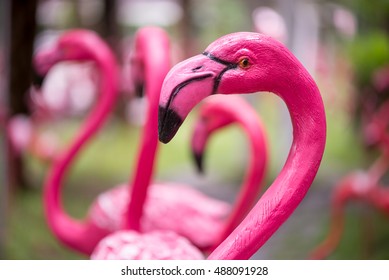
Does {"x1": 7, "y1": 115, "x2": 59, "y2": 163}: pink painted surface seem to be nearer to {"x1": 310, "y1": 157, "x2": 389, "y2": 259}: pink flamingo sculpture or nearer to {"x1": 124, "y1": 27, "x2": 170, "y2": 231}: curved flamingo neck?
{"x1": 310, "y1": 157, "x2": 389, "y2": 259}: pink flamingo sculpture

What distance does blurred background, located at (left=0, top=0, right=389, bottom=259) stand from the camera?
218cm

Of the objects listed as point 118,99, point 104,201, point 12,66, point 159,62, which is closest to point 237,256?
point 159,62

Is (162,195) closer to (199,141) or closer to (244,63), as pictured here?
(199,141)

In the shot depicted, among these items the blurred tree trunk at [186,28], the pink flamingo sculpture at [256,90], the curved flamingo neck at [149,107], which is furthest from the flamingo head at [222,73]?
the blurred tree trunk at [186,28]

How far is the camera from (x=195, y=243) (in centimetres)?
124

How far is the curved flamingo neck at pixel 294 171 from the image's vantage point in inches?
29.2

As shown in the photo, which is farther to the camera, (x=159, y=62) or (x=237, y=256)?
(x=159, y=62)

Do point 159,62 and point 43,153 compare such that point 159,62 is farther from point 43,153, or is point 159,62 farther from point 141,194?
point 43,153

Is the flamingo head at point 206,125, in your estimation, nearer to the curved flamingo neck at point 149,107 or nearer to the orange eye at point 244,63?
the curved flamingo neck at point 149,107

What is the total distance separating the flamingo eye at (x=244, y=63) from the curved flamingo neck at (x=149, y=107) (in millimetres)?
238

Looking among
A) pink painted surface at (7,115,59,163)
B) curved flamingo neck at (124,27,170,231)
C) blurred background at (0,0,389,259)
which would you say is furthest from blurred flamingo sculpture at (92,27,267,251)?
pink painted surface at (7,115,59,163)

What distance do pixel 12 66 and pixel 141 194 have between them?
1.76 m

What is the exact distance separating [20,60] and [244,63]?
6.75 ft

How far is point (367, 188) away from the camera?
78.7 inches
